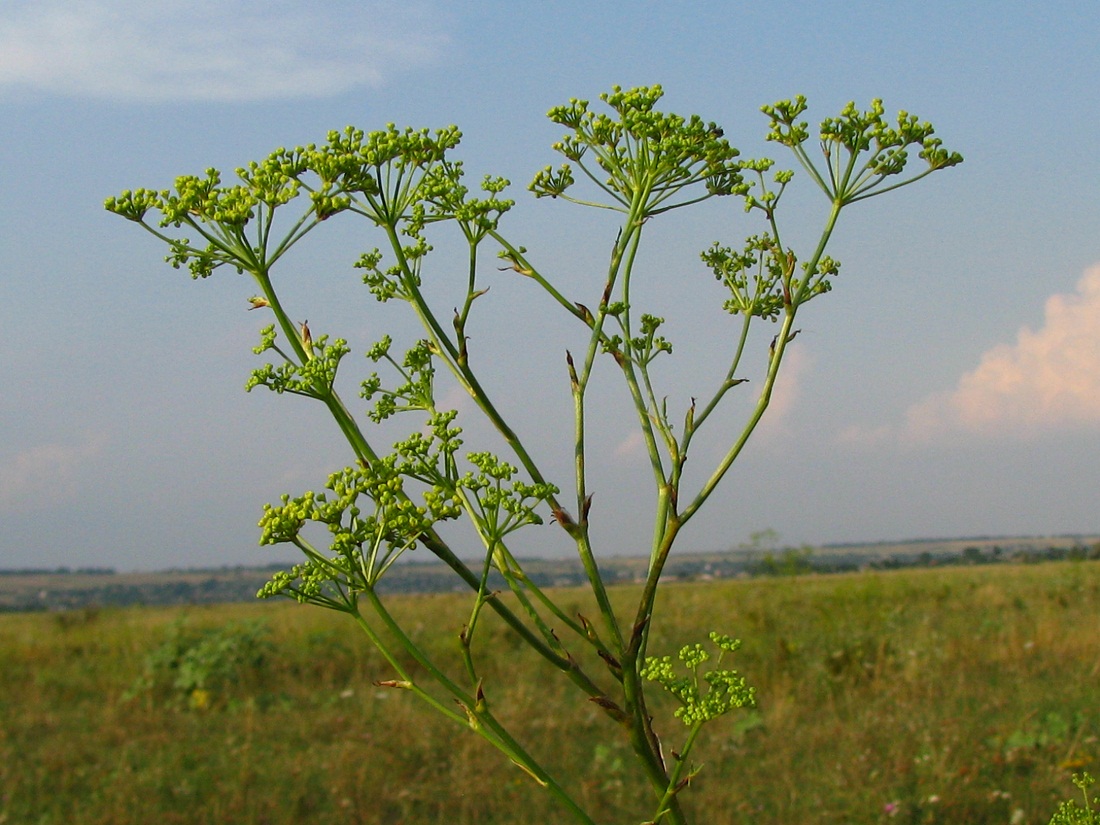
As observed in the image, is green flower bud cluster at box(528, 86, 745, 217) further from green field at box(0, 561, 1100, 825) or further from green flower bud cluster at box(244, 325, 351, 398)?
green field at box(0, 561, 1100, 825)

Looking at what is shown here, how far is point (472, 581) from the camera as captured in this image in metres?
1.31

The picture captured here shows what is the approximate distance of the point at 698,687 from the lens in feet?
4.92

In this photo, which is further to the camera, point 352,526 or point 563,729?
point 563,729

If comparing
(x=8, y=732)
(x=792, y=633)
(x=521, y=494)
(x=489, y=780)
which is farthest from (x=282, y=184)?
(x=792, y=633)

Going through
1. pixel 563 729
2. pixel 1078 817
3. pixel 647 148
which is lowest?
pixel 563 729

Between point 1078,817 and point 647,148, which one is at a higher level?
point 647,148

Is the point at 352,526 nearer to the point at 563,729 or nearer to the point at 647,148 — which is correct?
the point at 647,148

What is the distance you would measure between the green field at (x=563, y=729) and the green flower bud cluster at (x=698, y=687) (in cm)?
678

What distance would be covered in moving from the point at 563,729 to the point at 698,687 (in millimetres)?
9524

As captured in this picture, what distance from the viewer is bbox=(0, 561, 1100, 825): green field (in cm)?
813

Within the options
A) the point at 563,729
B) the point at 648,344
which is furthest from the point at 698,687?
the point at 563,729

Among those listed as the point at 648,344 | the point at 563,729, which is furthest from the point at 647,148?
the point at 563,729

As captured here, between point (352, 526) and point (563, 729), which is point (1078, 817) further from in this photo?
point (563, 729)

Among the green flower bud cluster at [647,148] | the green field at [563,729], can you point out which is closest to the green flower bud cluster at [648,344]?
the green flower bud cluster at [647,148]
